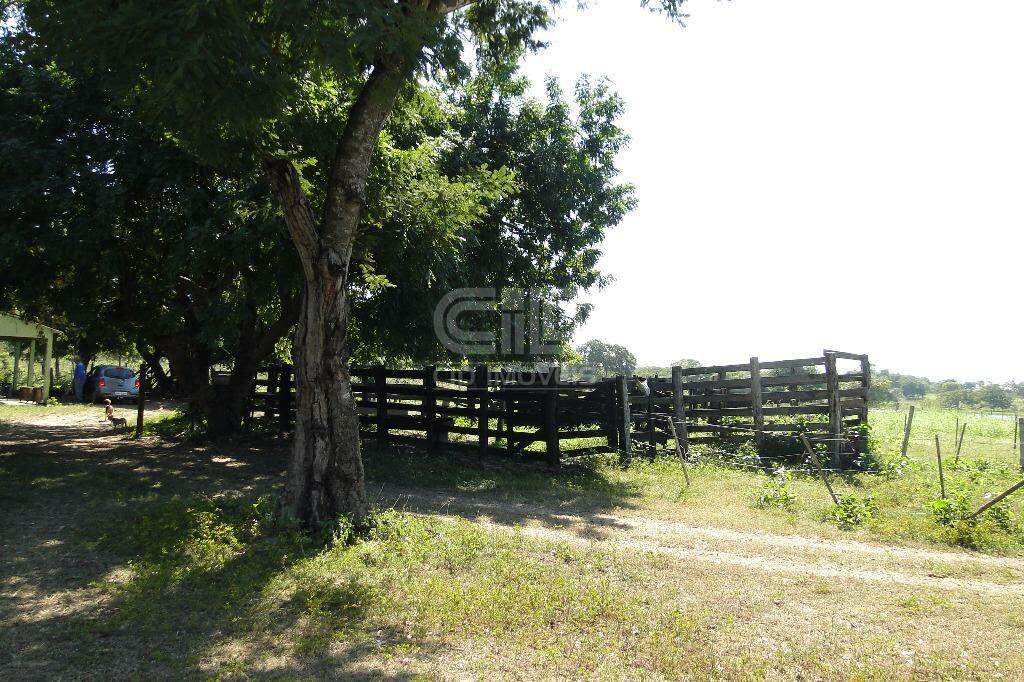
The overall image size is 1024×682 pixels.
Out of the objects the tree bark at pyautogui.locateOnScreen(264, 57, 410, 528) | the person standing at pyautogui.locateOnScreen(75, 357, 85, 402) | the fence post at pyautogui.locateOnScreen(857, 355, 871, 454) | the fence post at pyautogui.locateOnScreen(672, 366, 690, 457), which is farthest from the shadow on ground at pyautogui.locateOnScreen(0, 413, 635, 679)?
the person standing at pyautogui.locateOnScreen(75, 357, 85, 402)

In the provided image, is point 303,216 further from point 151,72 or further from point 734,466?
point 734,466

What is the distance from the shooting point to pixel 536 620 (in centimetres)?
542

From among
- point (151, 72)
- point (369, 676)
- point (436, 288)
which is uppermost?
point (151, 72)

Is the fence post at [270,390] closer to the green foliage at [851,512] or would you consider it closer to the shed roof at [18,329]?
the green foliage at [851,512]

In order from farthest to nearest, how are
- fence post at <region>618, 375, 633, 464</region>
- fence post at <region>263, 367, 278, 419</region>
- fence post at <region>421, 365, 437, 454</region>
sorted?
1. fence post at <region>263, 367, 278, 419</region>
2. fence post at <region>421, 365, 437, 454</region>
3. fence post at <region>618, 375, 633, 464</region>

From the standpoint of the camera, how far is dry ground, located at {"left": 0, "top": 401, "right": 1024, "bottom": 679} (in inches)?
186

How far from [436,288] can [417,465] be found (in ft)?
11.5

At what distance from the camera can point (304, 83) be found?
27.3 feet

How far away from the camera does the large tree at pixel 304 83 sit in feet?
19.7

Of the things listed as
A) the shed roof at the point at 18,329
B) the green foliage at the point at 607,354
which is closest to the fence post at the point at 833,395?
the shed roof at the point at 18,329

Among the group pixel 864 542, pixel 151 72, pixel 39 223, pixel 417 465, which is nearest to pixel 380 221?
pixel 151 72

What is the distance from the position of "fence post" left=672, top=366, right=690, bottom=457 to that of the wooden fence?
21 mm

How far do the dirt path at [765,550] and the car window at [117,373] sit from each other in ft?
76.9

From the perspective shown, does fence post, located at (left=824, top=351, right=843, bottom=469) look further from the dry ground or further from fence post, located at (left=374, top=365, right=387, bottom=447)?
fence post, located at (left=374, top=365, right=387, bottom=447)
